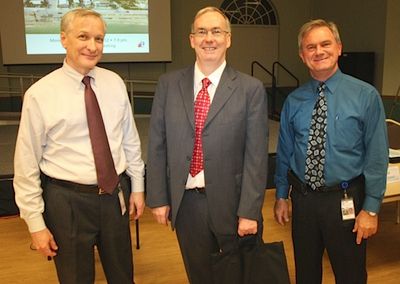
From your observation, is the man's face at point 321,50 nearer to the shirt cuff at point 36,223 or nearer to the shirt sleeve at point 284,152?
the shirt sleeve at point 284,152

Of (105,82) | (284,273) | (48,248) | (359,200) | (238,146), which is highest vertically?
(105,82)

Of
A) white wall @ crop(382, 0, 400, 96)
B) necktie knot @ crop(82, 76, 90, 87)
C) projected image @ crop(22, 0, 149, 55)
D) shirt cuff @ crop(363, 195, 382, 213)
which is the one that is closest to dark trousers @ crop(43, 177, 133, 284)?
necktie knot @ crop(82, 76, 90, 87)

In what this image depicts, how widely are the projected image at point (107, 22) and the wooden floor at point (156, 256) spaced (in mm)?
5186

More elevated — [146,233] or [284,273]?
[284,273]

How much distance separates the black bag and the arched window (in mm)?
8558

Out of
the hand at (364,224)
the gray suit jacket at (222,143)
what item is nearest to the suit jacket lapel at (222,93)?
the gray suit jacket at (222,143)

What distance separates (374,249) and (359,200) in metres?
1.36

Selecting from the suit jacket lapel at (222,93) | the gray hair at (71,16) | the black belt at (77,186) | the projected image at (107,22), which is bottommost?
the black belt at (77,186)

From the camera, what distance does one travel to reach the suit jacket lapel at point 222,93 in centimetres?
167

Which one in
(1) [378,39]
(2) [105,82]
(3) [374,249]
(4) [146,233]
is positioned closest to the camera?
(2) [105,82]

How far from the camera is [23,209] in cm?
168

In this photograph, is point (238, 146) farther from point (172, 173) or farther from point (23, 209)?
point (23, 209)

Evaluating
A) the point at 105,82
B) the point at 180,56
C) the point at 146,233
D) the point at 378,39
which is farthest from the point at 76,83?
the point at 378,39

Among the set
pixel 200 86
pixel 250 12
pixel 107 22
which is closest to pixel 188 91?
pixel 200 86
